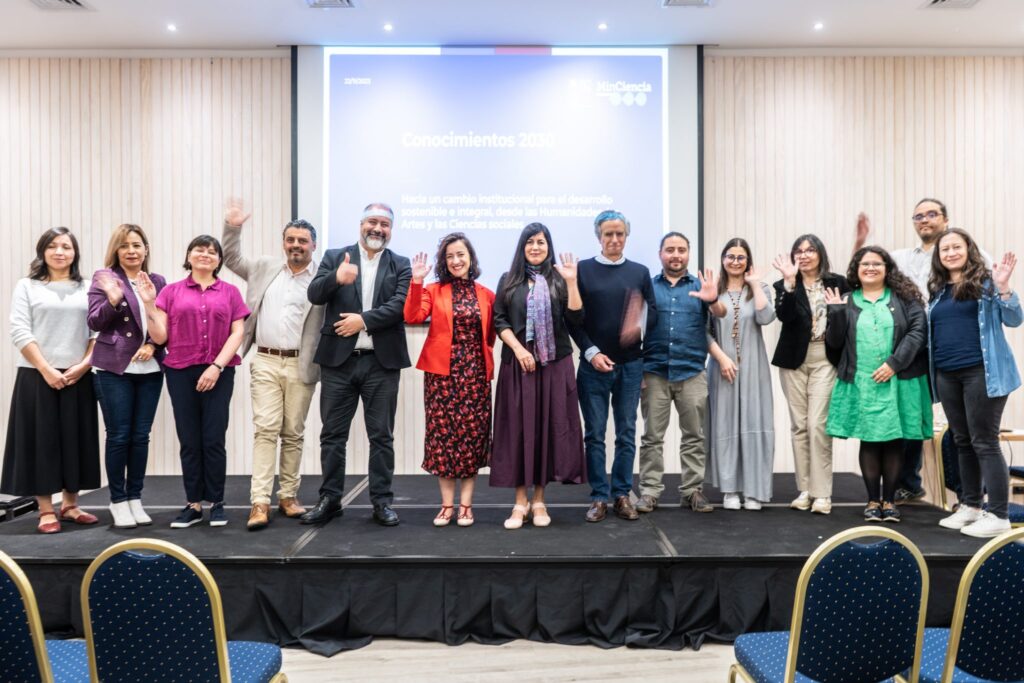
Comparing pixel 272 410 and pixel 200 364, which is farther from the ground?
pixel 200 364

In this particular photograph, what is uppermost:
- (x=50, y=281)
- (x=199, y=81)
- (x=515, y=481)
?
(x=199, y=81)

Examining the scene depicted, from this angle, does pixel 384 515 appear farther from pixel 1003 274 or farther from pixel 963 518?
pixel 1003 274

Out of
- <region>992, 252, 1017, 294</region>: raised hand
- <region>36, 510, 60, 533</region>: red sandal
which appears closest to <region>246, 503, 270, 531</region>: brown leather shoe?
<region>36, 510, 60, 533</region>: red sandal

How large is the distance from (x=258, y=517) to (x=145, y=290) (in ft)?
3.92

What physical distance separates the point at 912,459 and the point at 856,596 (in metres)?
2.78

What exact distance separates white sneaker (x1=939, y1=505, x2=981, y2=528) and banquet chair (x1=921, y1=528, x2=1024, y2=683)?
1878mm

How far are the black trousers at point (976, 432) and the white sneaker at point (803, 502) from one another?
71 centimetres

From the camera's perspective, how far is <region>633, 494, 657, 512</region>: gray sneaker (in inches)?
141

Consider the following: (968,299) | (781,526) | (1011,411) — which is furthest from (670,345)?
(1011,411)

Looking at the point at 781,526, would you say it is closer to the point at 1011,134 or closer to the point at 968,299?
the point at 968,299

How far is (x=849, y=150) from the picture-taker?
17.4ft

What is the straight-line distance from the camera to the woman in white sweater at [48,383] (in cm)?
336

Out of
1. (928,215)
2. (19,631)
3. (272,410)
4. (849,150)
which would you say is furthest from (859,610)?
(849,150)

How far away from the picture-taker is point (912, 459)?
388cm
